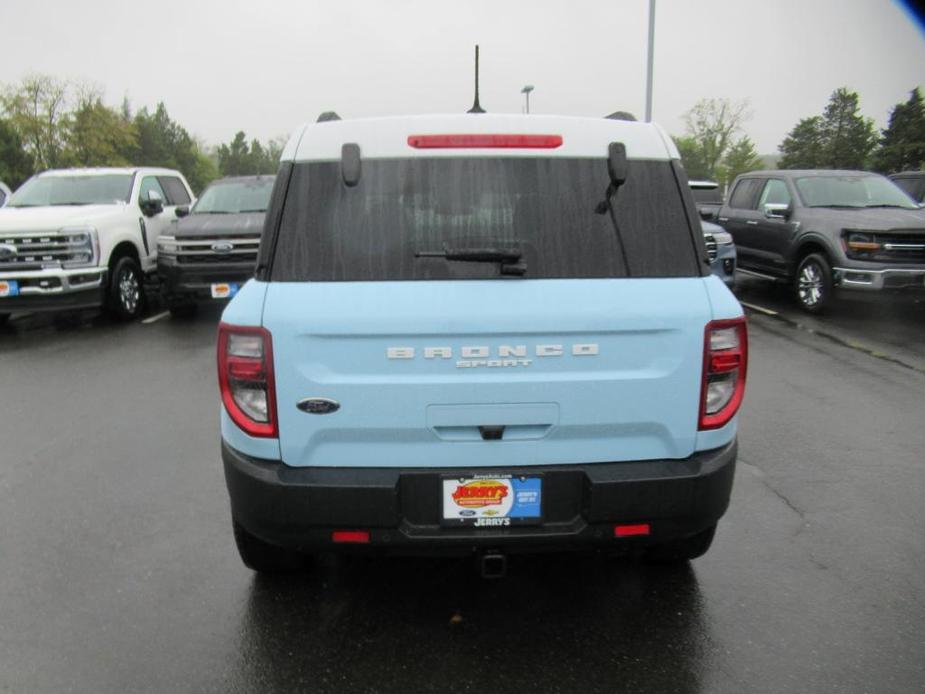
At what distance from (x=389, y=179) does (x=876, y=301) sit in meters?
11.2

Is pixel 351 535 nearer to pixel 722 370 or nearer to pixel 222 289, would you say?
pixel 722 370

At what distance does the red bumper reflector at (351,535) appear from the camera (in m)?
2.55

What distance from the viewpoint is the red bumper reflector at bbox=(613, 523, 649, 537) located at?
259cm

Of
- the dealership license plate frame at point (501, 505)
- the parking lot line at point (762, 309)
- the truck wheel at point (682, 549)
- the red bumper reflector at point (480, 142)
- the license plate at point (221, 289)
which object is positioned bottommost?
the parking lot line at point (762, 309)

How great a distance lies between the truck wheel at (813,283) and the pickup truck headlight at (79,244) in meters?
9.63

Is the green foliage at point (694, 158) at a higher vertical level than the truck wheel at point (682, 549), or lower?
higher

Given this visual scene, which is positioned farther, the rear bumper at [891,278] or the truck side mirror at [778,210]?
the truck side mirror at [778,210]

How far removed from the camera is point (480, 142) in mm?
2637

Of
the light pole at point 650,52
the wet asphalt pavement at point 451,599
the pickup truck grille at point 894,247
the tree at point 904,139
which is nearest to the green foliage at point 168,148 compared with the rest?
the tree at point 904,139

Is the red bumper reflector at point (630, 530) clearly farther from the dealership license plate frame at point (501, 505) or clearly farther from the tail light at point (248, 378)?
the tail light at point (248, 378)

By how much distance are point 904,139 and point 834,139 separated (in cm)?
1619

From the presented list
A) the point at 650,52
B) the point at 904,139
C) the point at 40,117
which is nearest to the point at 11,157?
the point at 40,117

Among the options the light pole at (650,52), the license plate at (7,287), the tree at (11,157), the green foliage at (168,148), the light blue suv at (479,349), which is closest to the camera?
the light blue suv at (479,349)

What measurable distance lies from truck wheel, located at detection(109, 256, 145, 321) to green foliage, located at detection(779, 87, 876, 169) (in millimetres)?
74150
